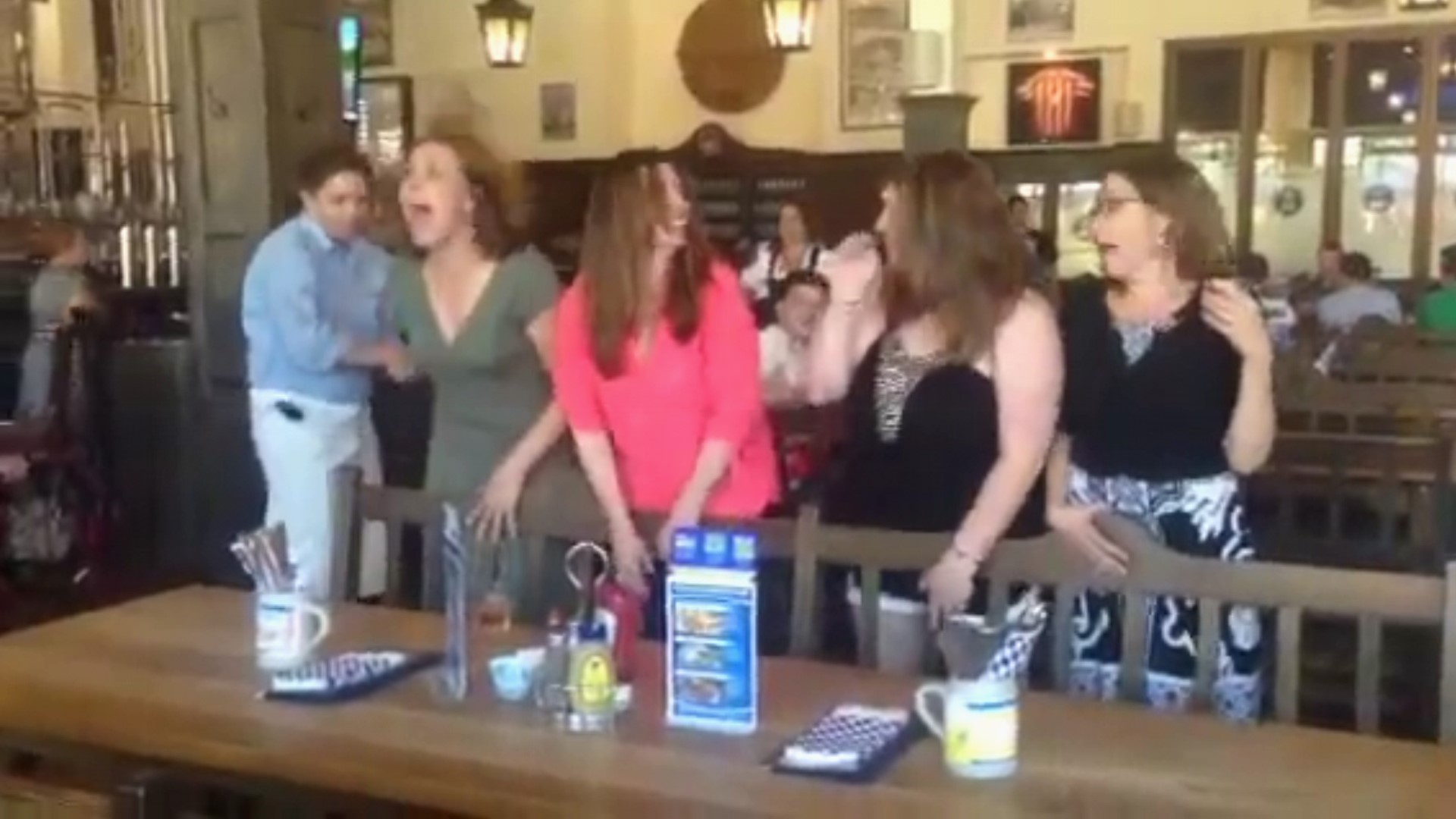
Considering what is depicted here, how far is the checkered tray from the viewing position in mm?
1964

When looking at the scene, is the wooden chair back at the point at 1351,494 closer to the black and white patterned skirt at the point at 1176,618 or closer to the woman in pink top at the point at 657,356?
the black and white patterned skirt at the point at 1176,618

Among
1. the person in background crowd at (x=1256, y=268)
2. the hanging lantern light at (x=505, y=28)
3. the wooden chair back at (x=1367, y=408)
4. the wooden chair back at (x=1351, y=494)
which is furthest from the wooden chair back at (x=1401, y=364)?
the hanging lantern light at (x=505, y=28)

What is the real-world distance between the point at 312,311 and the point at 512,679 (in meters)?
2.22

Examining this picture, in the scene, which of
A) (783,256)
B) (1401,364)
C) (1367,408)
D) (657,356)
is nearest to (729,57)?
(783,256)

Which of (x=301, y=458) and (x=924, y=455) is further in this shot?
(x=301, y=458)

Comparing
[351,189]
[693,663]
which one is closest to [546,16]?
[351,189]

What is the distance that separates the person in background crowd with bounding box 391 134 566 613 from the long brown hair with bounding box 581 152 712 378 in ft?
1.32

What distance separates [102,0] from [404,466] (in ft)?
21.0

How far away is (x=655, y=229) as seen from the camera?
9.86ft

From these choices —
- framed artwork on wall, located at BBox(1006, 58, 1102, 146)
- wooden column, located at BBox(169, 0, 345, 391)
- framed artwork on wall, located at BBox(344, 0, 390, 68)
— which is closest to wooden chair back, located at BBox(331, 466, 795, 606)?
wooden column, located at BBox(169, 0, 345, 391)

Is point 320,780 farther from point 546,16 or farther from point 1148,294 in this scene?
point 546,16

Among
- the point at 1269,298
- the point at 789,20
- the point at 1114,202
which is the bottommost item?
the point at 1269,298

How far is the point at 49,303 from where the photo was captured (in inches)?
279

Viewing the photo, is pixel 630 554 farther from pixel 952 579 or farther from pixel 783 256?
pixel 783 256
